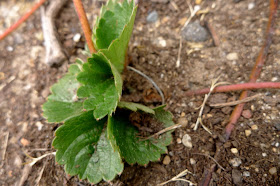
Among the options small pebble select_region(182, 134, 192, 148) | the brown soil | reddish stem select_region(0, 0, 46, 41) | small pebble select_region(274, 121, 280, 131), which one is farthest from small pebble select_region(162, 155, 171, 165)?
reddish stem select_region(0, 0, 46, 41)

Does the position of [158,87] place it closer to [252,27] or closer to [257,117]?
[257,117]

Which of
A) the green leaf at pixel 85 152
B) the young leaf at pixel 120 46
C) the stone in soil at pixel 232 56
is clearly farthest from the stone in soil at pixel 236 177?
the young leaf at pixel 120 46

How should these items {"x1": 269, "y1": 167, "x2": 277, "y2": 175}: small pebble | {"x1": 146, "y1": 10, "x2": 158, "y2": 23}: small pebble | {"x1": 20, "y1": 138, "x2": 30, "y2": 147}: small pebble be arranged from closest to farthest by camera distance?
{"x1": 269, "y1": 167, "x2": 277, "y2": 175}: small pebble
{"x1": 20, "y1": 138, "x2": 30, "y2": 147}: small pebble
{"x1": 146, "y1": 10, "x2": 158, "y2": 23}: small pebble

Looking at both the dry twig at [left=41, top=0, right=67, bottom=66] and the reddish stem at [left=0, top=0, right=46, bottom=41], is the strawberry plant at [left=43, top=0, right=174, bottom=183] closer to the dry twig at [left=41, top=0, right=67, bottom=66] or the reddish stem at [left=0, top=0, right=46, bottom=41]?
the dry twig at [left=41, top=0, right=67, bottom=66]

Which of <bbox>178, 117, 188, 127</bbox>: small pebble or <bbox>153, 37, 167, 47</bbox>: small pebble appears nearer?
<bbox>178, 117, 188, 127</bbox>: small pebble

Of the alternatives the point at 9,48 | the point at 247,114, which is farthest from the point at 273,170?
the point at 9,48

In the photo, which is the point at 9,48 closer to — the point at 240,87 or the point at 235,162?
the point at 240,87

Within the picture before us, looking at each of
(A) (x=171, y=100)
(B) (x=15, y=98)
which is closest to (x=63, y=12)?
(B) (x=15, y=98)
